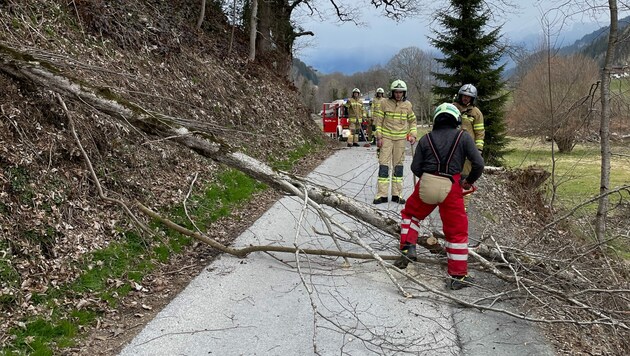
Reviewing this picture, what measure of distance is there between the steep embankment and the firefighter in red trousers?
2568 mm

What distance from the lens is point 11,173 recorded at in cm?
502

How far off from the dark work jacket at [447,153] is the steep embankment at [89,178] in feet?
8.16

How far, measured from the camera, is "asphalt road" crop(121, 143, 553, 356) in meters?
3.93

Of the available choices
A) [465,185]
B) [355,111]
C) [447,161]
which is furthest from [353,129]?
[447,161]

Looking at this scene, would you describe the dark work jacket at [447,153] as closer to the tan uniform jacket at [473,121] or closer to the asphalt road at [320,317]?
the asphalt road at [320,317]

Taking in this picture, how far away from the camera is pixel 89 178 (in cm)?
593

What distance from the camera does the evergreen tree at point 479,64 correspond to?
17812mm

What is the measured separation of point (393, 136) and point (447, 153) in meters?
3.62

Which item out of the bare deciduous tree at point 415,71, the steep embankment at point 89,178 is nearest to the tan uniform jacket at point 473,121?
the steep embankment at point 89,178

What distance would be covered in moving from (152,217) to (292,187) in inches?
73.7

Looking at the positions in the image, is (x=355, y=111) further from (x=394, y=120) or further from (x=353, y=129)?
(x=394, y=120)

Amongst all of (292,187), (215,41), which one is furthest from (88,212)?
(215,41)

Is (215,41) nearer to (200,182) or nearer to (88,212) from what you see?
(200,182)

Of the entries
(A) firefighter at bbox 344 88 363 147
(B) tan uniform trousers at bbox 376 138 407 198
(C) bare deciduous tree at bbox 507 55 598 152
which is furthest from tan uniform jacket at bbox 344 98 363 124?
(B) tan uniform trousers at bbox 376 138 407 198
